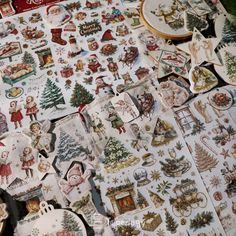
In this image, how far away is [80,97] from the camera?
2238mm

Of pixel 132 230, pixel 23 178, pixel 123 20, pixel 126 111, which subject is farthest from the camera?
pixel 123 20

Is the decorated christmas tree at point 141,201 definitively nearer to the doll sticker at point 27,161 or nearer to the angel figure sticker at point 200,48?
the doll sticker at point 27,161

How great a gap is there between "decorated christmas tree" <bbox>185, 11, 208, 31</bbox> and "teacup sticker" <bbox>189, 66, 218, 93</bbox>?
0.28 metres

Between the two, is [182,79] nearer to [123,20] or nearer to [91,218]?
[123,20]

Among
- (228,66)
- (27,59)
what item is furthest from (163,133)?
(27,59)

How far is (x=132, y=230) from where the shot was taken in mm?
1886

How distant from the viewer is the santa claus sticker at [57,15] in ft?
8.22

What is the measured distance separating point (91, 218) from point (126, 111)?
0.59 metres

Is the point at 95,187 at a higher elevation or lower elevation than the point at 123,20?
lower

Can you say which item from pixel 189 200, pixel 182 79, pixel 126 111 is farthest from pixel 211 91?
pixel 189 200

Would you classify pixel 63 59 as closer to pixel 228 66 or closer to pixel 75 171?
pixel 75 171

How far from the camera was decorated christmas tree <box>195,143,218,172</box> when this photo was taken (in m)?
2.02

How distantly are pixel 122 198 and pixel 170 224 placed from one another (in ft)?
0.83

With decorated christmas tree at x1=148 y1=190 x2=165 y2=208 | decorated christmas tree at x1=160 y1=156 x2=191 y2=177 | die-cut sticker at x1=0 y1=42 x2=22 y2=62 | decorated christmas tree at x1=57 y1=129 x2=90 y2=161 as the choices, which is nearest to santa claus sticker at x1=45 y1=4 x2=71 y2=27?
die-cut sticker at x1=0 y1=42 x2=22 y2=62
